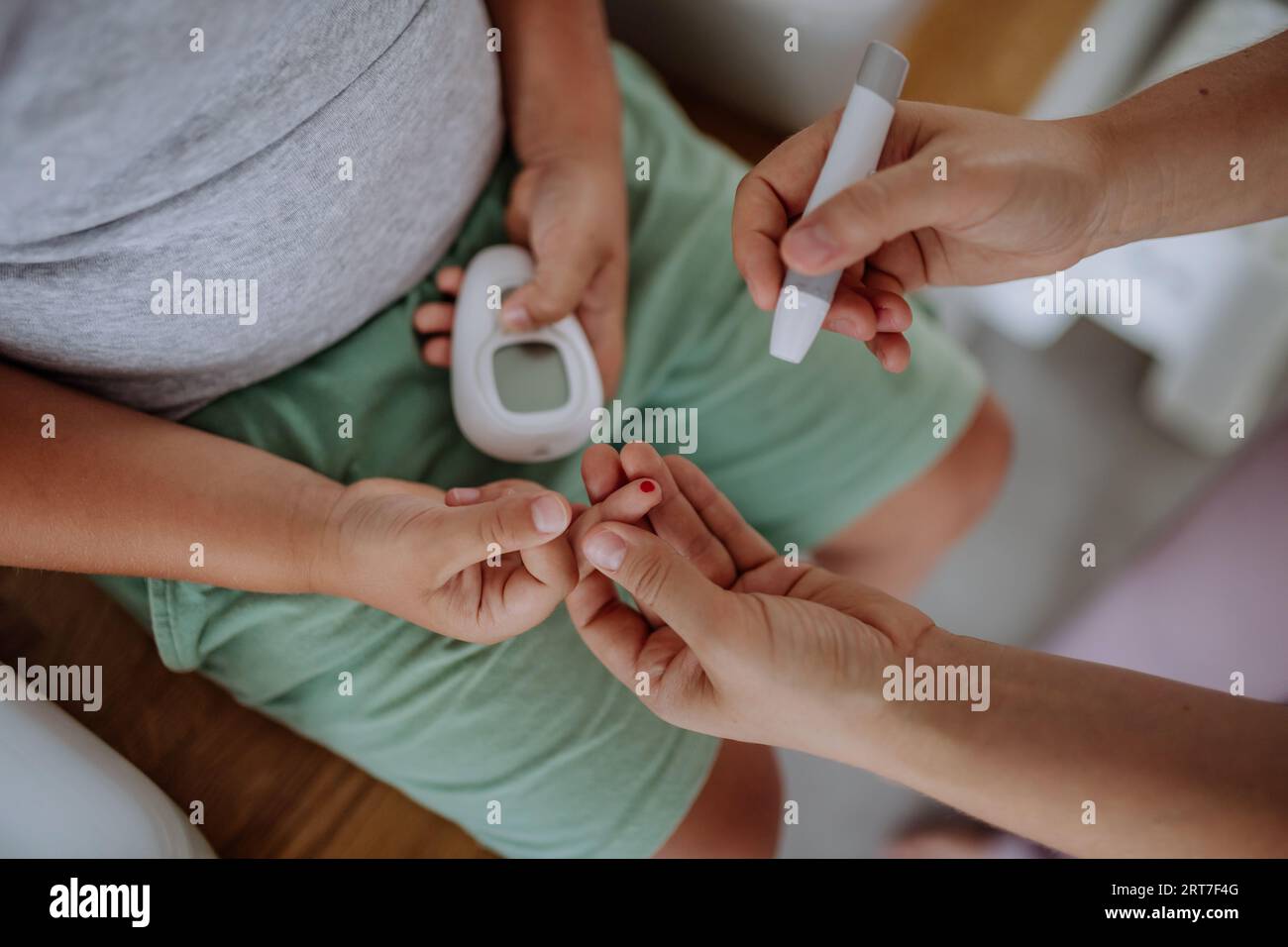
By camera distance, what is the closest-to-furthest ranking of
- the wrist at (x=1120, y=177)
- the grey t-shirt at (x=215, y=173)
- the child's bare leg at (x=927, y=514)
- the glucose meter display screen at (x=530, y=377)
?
the grey t-shirt at (x=215, y=173), the wrist at (x=1120, y=177), the glucose meter display screen at (x=530, y=377), the child's bare leg at (x=927, y=514)

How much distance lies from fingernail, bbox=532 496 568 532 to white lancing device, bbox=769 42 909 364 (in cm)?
16

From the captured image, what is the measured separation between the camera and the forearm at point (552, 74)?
2.22ft

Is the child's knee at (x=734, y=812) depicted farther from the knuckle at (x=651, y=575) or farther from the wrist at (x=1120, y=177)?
the wrist at (x=1120, y=177)

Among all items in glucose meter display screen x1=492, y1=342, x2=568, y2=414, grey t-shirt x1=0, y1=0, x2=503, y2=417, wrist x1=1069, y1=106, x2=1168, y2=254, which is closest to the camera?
grey t-shirt x1=0, y1=0, x2=503, y2=417

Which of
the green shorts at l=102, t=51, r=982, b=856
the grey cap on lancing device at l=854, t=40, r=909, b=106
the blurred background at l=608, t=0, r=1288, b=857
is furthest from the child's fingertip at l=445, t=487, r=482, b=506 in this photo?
the blurred background at l=608, t=0, r=1288, b=857

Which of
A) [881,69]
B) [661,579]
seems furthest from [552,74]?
[661,579]

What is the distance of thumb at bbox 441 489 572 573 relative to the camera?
0.48 m

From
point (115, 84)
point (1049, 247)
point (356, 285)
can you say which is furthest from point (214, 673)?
point (1049, 247)

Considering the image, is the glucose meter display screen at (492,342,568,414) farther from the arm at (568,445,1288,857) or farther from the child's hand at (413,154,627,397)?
the arm at (568,445,1288,857)

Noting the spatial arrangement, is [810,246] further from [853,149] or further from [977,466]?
[977,466]

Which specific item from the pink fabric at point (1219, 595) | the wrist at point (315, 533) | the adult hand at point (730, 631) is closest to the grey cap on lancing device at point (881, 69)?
the adult hand at point (730, 631)

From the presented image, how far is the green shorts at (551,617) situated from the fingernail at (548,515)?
0.53 feet
